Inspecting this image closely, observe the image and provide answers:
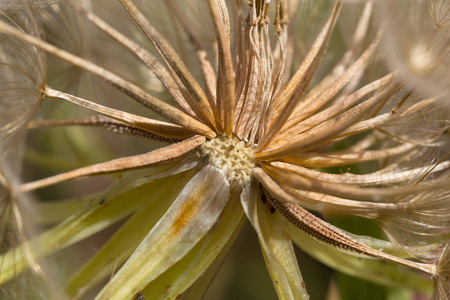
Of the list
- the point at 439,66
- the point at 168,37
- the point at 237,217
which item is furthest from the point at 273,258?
the point at 168,37

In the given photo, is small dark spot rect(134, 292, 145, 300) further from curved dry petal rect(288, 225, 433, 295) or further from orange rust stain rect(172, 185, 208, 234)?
curved dry petal rect(288, 225, 433, 295)

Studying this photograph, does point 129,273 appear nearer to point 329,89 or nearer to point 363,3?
point 329,89

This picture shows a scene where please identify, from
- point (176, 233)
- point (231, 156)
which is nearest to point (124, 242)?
point (176, 233)

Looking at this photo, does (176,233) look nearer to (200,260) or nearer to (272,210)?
(200,260)

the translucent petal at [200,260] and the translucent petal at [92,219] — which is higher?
the translucent petal at [92,219]

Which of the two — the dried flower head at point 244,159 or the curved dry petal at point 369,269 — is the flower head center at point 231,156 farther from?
the curved dry petal at point 369,269

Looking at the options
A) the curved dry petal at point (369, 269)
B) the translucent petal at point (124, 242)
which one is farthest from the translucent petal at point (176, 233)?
the curved dry petal at point (369, 269)

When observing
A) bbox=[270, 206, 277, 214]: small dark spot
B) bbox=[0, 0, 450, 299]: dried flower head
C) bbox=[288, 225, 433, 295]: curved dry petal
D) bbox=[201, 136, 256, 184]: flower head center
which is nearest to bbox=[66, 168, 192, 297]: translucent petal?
bbox=[0, 0, 450, 299]: dried flower head
